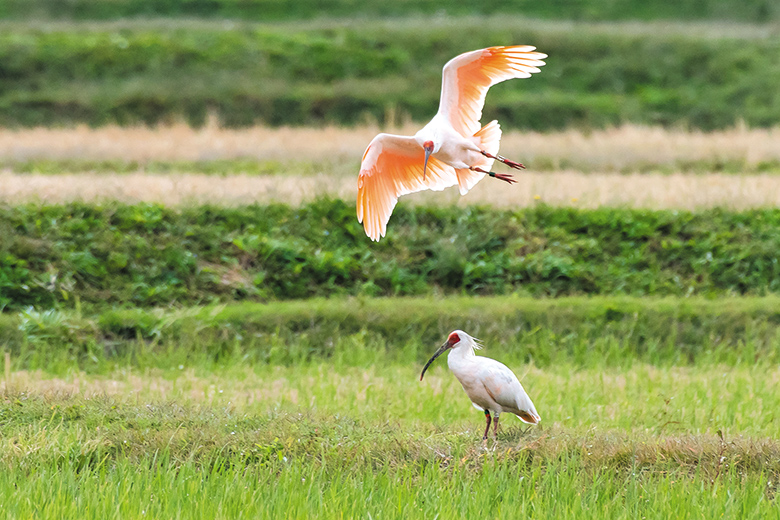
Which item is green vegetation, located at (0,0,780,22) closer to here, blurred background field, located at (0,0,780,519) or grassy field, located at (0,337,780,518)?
blurred background field, located at (0,0,780,519)

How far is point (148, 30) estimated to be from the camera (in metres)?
25.0

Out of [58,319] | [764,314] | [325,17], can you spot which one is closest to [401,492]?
[58,319]

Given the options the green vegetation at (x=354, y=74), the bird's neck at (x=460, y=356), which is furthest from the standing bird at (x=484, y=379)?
the green vegetation at (x=354, y=74)

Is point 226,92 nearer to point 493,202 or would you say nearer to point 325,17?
point 325,17

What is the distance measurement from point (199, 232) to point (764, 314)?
6.10 m

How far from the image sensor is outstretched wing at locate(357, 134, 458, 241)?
4.91 metres

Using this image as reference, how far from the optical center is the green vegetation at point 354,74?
21.8 meters

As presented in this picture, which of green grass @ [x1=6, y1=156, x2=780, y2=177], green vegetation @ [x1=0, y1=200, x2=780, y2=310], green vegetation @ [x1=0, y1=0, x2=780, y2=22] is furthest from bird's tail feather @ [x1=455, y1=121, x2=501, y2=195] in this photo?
green vegetation @ [x1=0, y1=0, x2=780, y2=22]

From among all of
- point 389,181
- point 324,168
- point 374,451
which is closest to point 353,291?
point 324,168

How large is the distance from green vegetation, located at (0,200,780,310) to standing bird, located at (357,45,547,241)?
5199mm

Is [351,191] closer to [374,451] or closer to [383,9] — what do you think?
[374,451]

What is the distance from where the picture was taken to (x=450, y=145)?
4441 mm

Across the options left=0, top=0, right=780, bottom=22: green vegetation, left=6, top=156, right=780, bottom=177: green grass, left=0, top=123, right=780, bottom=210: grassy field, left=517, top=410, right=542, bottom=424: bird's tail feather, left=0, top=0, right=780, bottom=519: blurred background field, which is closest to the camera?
left=0, top=0, right=780, bottom=519: blurred background field

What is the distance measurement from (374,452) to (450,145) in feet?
6.36
